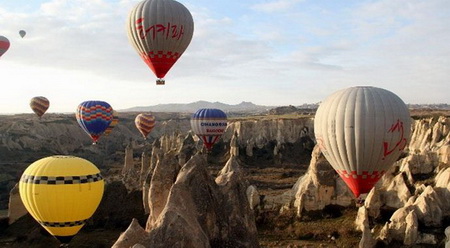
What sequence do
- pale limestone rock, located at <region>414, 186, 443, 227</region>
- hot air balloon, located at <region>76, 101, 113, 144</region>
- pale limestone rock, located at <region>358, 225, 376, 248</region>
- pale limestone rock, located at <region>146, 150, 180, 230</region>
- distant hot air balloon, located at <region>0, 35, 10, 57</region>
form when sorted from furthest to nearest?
distant hot air balloon, located at <region>0, 35, 10, 57</region>
hot air balloon, located at <region>76, 101, 113, 144</region>
pale limestone rock, located at <region>414, 186, 443, 227</region>
pale limestone rock, located at <region>358, 225, 376, 248</region>
pale limestone rock, located at <region>146, 150, 180, 230</region>

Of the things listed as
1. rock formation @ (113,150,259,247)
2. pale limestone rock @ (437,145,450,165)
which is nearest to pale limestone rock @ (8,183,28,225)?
rock formation @ (113,150,259,247)

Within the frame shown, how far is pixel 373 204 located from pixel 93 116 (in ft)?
91.8

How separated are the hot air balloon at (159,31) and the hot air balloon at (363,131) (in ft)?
34.8

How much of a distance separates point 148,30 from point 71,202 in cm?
1184

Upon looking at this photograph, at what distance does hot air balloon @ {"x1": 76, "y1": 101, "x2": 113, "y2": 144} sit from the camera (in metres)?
43.0

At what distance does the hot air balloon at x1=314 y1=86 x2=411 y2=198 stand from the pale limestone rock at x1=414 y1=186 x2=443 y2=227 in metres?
6.53

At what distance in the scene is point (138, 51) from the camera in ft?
87.8

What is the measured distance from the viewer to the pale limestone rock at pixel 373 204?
27.3 meters

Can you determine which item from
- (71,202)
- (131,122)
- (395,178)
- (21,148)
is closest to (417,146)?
(395,178)

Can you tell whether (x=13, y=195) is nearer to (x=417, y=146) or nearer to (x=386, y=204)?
(x=386, y=204)

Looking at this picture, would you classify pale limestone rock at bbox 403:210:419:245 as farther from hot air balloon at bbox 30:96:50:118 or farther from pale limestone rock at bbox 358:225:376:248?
hot air balloon at bbox 30:96:50:118

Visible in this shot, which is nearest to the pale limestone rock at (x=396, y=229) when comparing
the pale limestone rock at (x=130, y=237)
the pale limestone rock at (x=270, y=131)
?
the pale limestone rock at (x=130, y=237)

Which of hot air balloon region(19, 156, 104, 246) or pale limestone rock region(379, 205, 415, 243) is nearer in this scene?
hot air balloon region(19, 156, 104, 246)

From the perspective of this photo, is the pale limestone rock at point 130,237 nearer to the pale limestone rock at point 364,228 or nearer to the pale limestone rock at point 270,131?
the pale limestone rock at point 364,228
